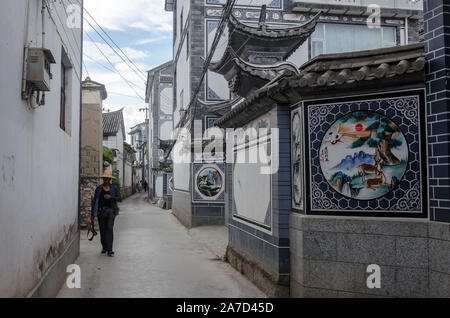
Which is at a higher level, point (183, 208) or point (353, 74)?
point (353, 74)

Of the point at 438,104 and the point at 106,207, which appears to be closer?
the point at 438,104

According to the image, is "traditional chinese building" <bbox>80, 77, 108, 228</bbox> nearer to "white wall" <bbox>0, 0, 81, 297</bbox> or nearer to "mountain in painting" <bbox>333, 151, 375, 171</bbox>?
"white wall" <bbox>0, 0, 81, 297</bbox>

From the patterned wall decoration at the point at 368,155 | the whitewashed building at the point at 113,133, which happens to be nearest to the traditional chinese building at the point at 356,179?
the patterned wall decoration at the point at 368,155

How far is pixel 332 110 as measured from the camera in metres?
5.42

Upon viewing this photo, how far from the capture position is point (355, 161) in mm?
5250

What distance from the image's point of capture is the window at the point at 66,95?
→ 804 centimetres

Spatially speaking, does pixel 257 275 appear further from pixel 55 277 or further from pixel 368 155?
pixel 55 277

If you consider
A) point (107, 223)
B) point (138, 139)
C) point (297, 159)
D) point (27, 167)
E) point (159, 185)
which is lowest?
point (107, 223)

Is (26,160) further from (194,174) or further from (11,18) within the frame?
(194,174)

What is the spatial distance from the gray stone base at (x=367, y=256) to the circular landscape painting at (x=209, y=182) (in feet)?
32.9

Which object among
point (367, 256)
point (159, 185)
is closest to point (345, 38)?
point (367, 256)

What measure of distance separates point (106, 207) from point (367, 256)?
618cm

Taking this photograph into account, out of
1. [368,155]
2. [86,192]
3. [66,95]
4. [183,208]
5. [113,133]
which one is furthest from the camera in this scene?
[113,133]
